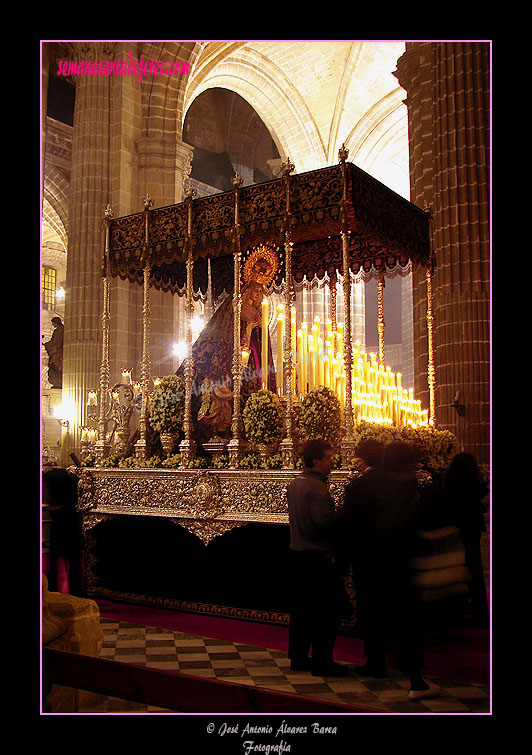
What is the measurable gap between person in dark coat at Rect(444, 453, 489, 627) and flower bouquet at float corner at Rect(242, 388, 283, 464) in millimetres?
1576

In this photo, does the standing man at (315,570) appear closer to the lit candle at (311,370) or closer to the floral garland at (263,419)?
the floral garland at (263,419)

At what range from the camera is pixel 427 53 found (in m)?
11.0

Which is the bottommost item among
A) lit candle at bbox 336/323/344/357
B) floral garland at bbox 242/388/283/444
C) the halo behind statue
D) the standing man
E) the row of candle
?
the standing man

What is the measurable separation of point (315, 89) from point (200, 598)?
743 inches

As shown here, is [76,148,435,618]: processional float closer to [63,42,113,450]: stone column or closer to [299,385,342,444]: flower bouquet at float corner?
[299,385,342,444]: flower bouquet at float corner

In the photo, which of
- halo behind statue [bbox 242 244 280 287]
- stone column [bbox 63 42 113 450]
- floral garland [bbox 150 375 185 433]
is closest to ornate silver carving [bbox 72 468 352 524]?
floral garland [bbox 150 375 185 433]

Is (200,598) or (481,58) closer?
(200,598)

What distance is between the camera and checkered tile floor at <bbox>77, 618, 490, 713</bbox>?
153 inches

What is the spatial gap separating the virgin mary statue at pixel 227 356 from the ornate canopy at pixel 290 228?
351 millimetres

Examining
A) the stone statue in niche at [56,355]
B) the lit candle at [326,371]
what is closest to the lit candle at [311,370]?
the lit candle at [326,371]

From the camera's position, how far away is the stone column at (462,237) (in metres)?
9.28

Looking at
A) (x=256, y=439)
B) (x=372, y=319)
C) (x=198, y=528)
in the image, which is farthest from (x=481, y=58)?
(x=372, y=319)

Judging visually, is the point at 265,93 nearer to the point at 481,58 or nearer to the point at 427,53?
the point at 427,53

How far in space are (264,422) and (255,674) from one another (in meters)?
2.35
